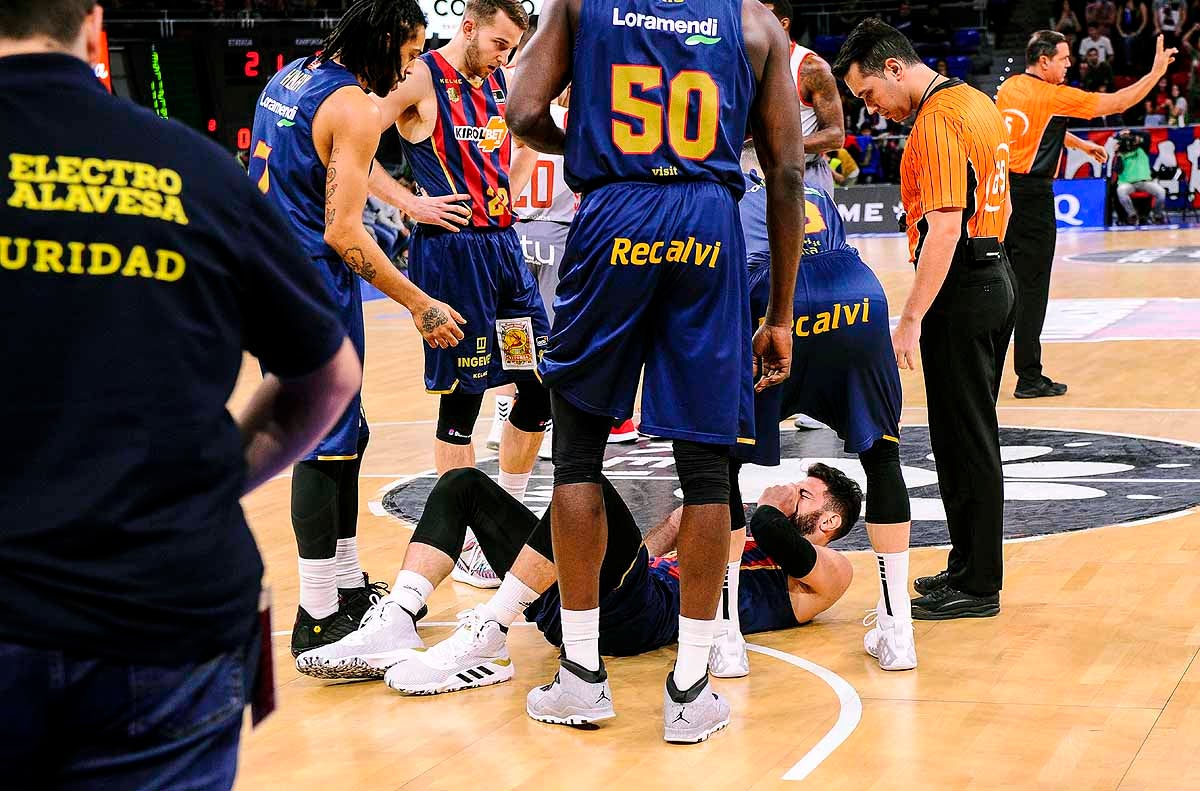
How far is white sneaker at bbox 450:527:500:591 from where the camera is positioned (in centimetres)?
520

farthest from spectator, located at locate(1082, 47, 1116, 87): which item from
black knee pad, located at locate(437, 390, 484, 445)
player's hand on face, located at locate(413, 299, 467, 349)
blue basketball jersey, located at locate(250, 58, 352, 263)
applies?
blue basketball jersey, located at locate(250, 58, 352, 263)

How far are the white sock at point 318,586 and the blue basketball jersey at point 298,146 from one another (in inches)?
35.5

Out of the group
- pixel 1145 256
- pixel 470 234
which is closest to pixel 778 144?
pixel 470 234

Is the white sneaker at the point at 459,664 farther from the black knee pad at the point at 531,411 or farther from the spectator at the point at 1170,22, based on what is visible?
the spectator at the point at 1170,22

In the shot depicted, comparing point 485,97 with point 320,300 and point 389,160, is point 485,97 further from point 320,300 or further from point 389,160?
point 389,160

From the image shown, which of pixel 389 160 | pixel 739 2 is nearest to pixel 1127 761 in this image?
pixel 739 2

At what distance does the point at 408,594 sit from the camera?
4195 mm

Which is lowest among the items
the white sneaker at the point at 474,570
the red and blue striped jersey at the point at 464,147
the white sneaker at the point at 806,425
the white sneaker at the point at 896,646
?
the white sneaker at the point at 806,425

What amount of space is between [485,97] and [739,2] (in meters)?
1.95

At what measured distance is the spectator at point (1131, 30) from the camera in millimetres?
24812

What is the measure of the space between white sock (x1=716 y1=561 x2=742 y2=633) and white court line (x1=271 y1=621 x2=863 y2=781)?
0.20 meters

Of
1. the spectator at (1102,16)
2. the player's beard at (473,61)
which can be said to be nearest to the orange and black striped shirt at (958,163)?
the player's beard at (473,61)

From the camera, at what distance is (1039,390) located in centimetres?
868

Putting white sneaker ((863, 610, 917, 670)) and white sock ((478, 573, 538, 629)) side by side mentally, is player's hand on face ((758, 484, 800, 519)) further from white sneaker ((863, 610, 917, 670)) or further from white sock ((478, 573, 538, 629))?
white sock ((478, 573, 538, 629))
